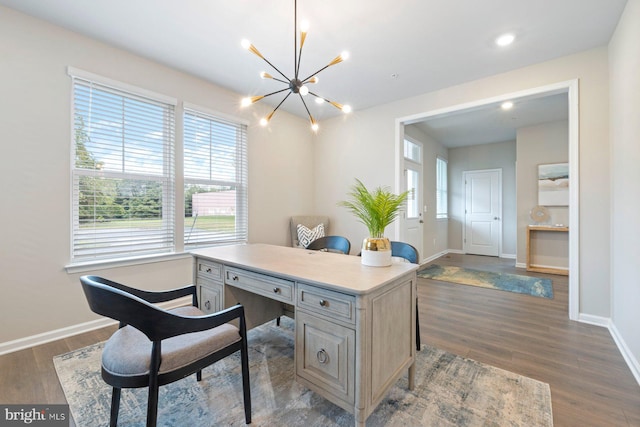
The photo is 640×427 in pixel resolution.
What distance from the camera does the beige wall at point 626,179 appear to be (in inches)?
76.0

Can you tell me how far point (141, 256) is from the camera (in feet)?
9.61

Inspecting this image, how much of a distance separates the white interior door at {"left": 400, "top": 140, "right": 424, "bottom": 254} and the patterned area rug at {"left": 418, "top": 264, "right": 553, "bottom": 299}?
670 millimetres

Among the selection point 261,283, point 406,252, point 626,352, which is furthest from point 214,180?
point 626,352

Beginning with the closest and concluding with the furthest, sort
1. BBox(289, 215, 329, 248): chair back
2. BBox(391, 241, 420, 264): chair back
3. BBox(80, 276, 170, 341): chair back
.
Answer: BBox(80, 276, 170, 341): chair back < BBox(391, 241, 420, 264): chair back < BBox(289, 215, 329, 248): chair back

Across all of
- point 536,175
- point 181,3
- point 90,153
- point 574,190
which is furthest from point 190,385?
point 536,175

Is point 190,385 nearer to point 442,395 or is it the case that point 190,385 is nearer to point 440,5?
point 442,395

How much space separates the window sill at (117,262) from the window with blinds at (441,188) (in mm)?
5599

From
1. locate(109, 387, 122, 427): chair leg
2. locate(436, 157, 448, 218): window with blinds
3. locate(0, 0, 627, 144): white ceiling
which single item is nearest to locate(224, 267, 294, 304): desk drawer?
locate(109, 387, 122, 427): chair leg

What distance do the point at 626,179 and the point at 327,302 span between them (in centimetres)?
257

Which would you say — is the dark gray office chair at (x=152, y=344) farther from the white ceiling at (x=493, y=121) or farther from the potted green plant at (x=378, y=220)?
the white ceiling at (x=493, y=121)

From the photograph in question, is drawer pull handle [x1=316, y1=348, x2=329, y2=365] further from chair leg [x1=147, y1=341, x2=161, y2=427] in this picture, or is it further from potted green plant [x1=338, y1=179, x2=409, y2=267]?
chair leg [x1=147, y1=341, x2=161, y2=427]

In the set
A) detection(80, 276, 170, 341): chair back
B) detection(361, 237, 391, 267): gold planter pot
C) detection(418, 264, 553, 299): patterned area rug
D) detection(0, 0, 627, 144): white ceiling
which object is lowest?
detection(418, 264, 553, 299): patterned area rug

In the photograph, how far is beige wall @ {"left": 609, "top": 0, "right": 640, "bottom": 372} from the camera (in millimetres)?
1931

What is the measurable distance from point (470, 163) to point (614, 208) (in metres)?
4.68
